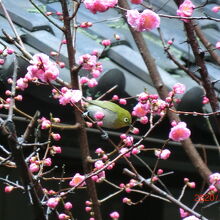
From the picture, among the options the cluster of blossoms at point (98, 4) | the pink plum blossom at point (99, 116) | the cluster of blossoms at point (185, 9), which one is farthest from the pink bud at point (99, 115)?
the cluster of blossoms at point (185, 9)

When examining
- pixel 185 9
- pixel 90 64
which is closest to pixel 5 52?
pixel 90 64

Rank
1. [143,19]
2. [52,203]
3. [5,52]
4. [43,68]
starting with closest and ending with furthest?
[52,203] < [43,68] < [143,19] < [5,52]

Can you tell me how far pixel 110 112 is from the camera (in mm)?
2277

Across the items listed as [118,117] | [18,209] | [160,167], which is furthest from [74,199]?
[118,117]

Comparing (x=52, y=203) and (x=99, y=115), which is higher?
(x=99, y=115)

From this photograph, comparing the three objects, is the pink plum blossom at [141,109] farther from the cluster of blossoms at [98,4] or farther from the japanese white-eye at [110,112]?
the cluster of blossoms at [98,4]

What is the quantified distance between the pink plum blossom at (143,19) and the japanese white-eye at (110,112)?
13.4 inches

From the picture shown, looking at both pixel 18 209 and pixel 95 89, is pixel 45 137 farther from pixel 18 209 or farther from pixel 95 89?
pixel 18 209

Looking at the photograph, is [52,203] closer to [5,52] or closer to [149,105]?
[149,105]

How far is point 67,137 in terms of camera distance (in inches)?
115

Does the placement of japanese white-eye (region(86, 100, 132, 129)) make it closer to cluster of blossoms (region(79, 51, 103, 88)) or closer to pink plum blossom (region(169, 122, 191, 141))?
cluster of blossoms (region(79, 51, 103, 88))

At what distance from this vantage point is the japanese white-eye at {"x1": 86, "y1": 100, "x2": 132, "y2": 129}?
2266 mm

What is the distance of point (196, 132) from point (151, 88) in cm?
33

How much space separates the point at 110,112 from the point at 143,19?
0.40 meters
